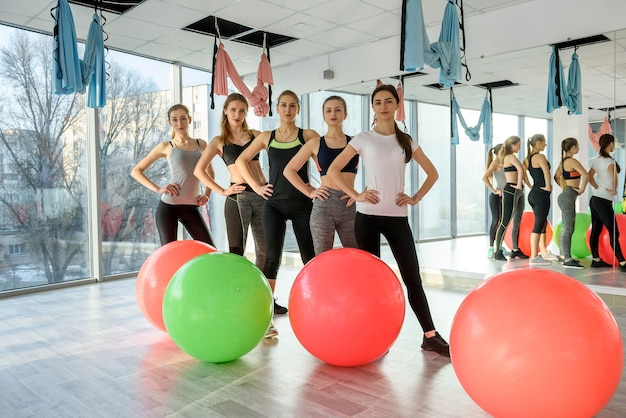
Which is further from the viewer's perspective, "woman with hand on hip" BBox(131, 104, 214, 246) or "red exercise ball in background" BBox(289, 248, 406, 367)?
Result: "woman with hand on hip" BBox(131, 104, 214, 246)

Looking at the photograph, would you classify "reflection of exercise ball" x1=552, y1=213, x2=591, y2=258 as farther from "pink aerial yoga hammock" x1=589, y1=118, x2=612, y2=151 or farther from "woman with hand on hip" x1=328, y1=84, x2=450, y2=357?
"woman with hand on hip" x1=328, y1=84, x2=450, y2=357

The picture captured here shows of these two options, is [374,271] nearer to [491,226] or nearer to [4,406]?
[4,406]

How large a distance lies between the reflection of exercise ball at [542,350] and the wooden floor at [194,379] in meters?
0.40

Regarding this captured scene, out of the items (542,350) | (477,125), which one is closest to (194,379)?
(542,350)

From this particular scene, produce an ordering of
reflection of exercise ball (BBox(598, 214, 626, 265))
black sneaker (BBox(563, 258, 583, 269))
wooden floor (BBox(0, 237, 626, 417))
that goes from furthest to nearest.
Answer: black sneaker (BBox(563, 258, 583, 269))
reflection of exercise ball (BBox(598, 214, 626, 265))
wooden floor (BBox(0, 237, 626, 417))

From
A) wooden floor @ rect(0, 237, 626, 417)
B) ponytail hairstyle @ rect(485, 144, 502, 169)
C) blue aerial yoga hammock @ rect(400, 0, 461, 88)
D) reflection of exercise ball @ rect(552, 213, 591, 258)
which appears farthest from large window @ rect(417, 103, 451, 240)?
wooden floor @ rect(0, 237, 626, 417)

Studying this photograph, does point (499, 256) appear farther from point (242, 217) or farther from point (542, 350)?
point (542, 350)

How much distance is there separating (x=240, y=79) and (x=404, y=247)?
3687 millimetres

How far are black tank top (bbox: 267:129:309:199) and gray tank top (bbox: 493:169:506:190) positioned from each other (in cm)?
271

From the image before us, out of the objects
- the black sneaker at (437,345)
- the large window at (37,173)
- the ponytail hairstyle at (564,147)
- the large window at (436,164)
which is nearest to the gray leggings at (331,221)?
the black sneaker at (437,345)

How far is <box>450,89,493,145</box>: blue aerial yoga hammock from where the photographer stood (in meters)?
5.49

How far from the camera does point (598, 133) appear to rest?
461 centimetres

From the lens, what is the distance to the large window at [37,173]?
543 centimetres

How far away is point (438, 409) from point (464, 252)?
362 cm
